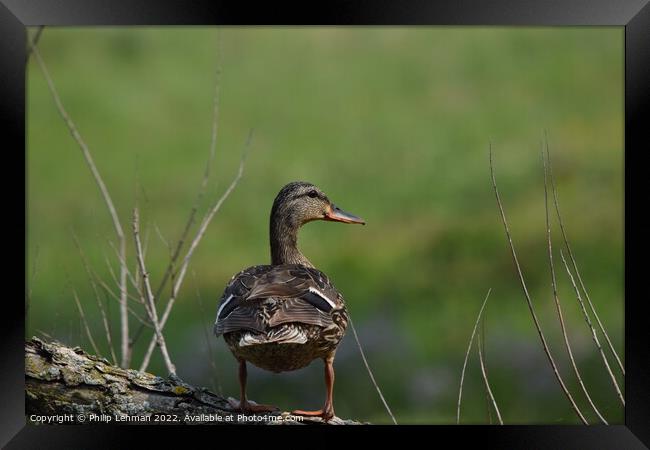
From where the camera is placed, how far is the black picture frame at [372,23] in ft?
14.7

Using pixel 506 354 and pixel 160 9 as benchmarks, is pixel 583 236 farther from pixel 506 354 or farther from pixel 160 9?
pixel 160 9

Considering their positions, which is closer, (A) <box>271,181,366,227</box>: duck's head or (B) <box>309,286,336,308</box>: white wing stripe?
(B) <box>309,286,336,308</box>: white wing stripe

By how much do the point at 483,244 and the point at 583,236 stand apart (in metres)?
1.06

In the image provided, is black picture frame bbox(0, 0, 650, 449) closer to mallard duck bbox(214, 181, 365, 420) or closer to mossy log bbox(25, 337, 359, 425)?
mossy log bbox(25, 337, 359, 425)

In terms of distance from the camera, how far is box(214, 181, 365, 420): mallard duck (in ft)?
14.6

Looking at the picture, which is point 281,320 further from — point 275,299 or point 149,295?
point 149,295

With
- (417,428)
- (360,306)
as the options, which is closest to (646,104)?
(417,428)

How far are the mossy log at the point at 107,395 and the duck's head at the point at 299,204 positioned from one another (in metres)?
1.29

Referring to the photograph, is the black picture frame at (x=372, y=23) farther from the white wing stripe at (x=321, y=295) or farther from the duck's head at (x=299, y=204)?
the duck's head at (x=299, y=204)

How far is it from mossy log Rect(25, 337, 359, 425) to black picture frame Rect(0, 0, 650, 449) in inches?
2.0

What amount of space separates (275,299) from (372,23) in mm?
1267

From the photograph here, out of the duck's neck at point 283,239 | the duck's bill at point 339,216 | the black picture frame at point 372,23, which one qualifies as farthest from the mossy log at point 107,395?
the duck's bill at point 339,216

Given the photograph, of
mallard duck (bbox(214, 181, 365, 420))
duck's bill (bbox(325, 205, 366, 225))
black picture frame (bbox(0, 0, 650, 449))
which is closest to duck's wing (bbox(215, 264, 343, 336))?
mallard duck (bbox(214, 181, 365, 420))

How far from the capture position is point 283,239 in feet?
18.1
